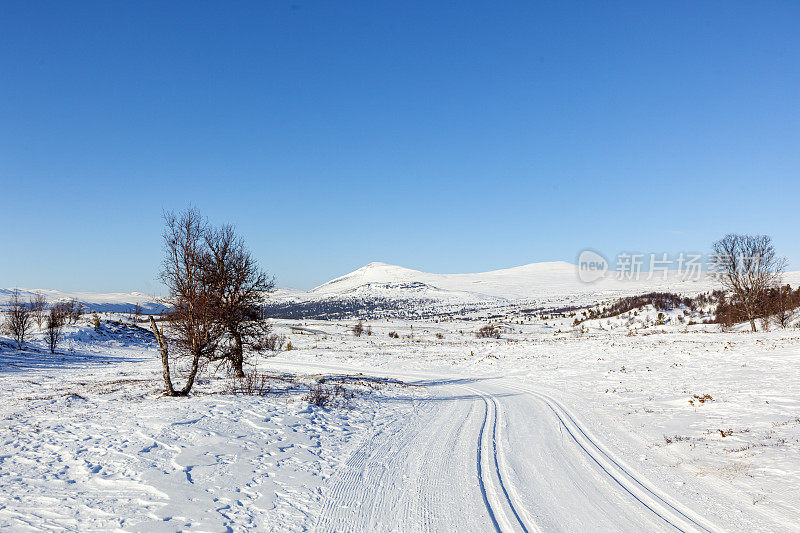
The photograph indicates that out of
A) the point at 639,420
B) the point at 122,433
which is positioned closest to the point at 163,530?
the point at 122,433

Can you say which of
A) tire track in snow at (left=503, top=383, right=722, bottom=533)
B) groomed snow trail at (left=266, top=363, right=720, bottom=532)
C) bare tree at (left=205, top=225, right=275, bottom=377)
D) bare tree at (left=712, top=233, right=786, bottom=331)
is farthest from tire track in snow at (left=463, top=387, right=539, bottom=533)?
bare tree at (left=712, top=233, right=786, bottom=331)

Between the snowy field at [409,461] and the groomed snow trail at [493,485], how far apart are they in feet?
0.12

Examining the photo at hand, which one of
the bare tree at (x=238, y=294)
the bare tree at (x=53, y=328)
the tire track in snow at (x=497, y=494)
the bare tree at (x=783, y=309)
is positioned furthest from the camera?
the bare tree at (x=783, y=309)

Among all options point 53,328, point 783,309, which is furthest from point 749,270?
point 53,328

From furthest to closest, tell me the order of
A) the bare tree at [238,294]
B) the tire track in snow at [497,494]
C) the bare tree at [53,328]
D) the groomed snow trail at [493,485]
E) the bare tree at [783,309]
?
the bare tree at [783,309] < the bare tree at [53,328] < the bare tree at [238,294] < the groomed snow trail at [493,485] < the tire track in snow at [497,494]

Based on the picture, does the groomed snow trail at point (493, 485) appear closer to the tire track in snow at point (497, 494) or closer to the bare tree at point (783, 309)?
the tire track in snow at point (497, 494)

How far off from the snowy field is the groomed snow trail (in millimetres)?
35

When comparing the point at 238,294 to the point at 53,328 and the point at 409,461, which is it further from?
the point at 53,328

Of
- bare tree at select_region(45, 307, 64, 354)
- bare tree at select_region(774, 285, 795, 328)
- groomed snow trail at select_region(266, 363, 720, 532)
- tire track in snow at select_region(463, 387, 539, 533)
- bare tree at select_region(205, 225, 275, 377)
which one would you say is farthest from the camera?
bare tree at select_region(774, 285, 795, 328)

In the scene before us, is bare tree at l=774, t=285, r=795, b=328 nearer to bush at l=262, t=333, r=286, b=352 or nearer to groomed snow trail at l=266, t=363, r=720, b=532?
groomed snow trail at l=266, t=363, r=720, b=532

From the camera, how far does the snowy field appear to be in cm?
563

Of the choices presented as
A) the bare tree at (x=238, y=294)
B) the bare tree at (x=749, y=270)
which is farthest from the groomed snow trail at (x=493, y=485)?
the bare tree at (x=749, y=270)

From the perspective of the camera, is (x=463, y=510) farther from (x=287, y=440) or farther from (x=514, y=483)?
(x=287, y=440)

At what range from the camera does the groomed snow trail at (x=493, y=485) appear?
5.60 m
